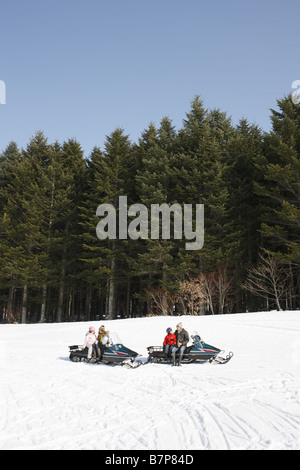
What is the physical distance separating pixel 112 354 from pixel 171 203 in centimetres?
1917

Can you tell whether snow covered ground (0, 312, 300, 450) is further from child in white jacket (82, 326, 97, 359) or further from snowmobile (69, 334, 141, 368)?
child in white jacket (82, 326, 97, 359)

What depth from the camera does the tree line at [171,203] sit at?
23.6 meters

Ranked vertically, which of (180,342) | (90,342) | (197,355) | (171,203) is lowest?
(197,355)

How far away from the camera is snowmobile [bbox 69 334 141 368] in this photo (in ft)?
31.5

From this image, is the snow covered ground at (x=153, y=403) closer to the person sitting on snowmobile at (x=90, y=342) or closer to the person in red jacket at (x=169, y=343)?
the person sitting on snowmobile at (x=90, y=342)

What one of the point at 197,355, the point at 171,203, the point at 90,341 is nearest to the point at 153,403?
the point at 197,355

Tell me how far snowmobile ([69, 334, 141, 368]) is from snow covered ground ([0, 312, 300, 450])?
264 millimetres

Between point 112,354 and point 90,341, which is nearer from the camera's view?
point 112,354

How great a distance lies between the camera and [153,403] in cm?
557

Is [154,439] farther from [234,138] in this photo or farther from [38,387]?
[234,138]

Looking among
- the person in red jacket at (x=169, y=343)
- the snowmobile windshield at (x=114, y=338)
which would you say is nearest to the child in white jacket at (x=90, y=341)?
the snowmobile windshield at (x=114, y=338)

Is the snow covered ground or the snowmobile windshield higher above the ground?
the snowmobile windshield

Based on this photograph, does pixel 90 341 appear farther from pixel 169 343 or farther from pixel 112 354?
pixel 169 343

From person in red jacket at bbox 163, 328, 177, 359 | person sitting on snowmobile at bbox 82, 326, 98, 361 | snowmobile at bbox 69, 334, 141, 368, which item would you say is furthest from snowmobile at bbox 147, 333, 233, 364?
person sitting on snowmobile at bbox 82, 326, 98, 361
